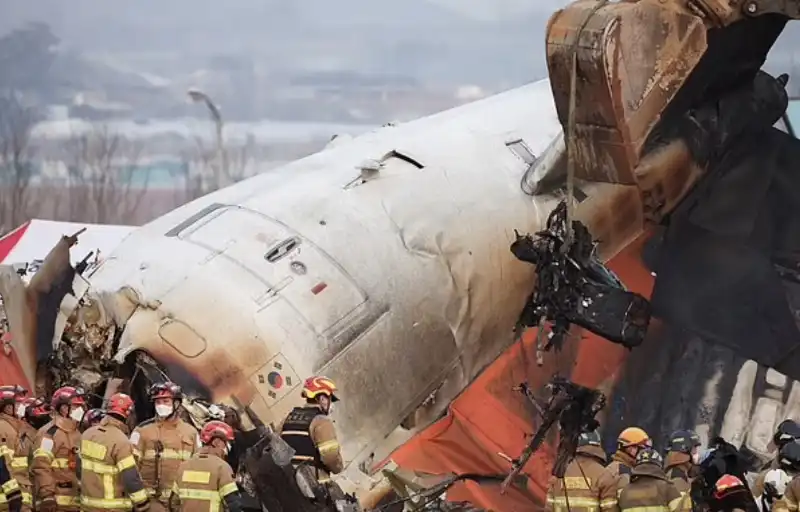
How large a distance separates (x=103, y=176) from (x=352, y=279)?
36985mm

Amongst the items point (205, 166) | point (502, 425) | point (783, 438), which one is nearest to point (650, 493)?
point (783, 438)

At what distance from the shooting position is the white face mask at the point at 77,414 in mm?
11078

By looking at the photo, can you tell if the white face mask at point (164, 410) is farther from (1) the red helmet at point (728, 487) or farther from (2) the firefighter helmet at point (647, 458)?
(1) the red helmet at point (728, 487)

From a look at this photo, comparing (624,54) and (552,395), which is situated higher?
(624,54)

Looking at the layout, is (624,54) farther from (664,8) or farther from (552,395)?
(552,395)

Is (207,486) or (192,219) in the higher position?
(192,219)

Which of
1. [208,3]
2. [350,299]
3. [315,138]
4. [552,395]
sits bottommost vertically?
[315,138]

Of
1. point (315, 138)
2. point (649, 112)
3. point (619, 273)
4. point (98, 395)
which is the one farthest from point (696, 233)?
point (315, 138)

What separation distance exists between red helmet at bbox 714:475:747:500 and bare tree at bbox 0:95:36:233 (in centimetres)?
3932

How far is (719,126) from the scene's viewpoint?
13461 millimetres

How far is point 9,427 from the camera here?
37.6 ft

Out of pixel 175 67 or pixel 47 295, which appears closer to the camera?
pixel 47 295

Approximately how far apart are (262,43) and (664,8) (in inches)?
1517

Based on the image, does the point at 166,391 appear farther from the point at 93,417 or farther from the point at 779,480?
the point at 779,480
